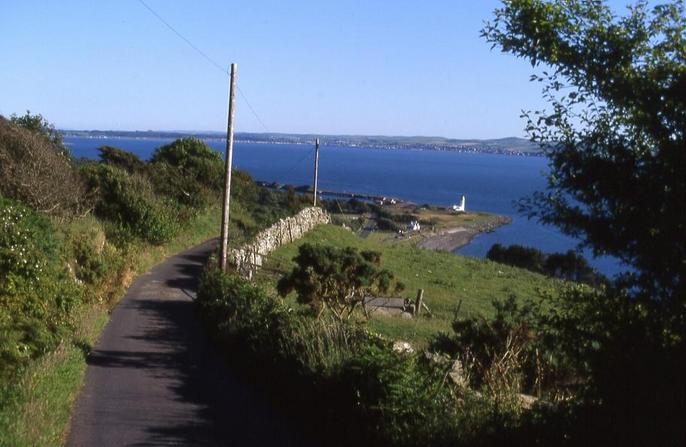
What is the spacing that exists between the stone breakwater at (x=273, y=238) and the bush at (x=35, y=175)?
5.56 meters

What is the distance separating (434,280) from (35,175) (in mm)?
17650

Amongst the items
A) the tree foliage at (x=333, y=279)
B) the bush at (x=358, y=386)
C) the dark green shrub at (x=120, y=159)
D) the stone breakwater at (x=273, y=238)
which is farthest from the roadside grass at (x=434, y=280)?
the dark green shrub at (x=120, y=159)

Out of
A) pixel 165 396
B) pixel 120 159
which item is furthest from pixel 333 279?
pixel 120 159

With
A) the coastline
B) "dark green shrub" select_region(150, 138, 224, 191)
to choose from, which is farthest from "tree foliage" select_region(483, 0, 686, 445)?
the coastline

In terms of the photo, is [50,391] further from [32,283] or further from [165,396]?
[32,283]

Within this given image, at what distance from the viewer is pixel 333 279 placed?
21203mm

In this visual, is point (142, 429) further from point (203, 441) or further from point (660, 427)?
point (660, 427)

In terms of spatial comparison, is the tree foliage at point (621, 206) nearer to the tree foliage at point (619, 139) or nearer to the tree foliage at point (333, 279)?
the tree foliage at point (619, 139)

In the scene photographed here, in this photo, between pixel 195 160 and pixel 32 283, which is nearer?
pixel 32 283

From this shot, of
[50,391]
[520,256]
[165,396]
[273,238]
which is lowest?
[520,256]

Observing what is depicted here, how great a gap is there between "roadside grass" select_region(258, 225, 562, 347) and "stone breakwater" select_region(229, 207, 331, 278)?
1.29ft

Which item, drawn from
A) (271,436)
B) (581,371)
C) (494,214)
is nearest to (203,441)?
(271,436)

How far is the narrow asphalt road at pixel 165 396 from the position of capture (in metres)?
10.9

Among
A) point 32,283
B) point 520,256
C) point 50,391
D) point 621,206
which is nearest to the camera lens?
point 621,206
